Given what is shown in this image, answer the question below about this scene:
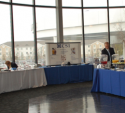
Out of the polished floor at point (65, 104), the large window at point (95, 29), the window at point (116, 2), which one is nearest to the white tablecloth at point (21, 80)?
the polished floor at point (65, 104)

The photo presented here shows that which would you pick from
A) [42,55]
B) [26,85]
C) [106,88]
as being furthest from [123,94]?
[42,55]

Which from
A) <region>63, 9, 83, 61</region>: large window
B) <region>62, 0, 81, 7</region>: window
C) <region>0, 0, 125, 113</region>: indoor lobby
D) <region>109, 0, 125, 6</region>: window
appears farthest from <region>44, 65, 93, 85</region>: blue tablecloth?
<region>109, 0, 125, 6</region>: window

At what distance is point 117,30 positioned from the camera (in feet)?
33.1

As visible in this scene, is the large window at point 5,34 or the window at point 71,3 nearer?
the large window at point 5,34

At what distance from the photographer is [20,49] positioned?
28.9 feet

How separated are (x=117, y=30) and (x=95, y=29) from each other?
113 cm

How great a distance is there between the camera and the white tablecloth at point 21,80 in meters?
6.22

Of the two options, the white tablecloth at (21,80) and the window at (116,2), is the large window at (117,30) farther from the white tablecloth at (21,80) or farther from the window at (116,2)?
the white tablecloth at (21,80)

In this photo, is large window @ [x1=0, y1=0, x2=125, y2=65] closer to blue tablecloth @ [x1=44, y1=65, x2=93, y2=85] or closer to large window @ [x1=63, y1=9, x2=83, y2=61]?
large window @ [x1=63, y1=9, x2=83, y2=61]

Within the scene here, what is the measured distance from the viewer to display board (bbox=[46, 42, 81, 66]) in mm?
7965

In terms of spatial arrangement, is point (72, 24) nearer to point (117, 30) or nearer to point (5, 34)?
point (117, 30)

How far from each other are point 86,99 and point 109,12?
20.7ft

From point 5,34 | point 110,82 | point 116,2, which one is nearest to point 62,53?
point 5,34

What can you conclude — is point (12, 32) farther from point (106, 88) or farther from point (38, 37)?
point (106, 88)
